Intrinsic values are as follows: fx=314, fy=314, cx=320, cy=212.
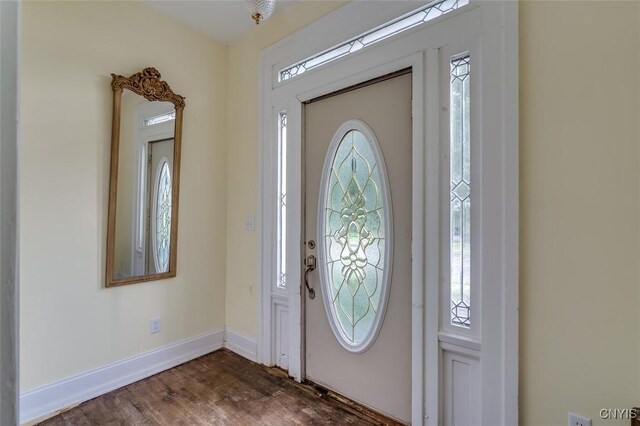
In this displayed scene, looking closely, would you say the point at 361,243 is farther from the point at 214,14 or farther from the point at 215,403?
the point at 214,14

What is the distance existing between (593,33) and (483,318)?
1.33 meters

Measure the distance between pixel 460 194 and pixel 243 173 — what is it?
1.84m

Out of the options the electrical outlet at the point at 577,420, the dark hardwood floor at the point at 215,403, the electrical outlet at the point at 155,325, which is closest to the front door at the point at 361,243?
the dark hardwood floor at the point at 215,403

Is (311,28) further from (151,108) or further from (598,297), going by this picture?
(598,297)

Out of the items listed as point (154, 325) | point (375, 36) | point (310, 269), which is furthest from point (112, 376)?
point (375, 36)

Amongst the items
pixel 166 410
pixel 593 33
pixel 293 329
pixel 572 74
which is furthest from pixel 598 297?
pixel 166 410

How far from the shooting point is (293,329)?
7.65 feet

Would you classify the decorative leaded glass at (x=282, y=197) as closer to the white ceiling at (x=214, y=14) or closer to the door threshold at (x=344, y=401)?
the door threshold at (x=344, y=401)

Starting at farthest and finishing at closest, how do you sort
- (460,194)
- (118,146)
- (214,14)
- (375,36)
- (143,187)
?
(214,14), (143,187), (118,146), (375,36), (460,194)

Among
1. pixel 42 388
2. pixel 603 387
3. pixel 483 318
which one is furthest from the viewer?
pixel 42 388

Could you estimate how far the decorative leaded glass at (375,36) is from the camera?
5.54 ft

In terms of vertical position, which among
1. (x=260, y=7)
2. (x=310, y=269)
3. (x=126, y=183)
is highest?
(x=260, y=7)

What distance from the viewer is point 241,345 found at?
2.75 m

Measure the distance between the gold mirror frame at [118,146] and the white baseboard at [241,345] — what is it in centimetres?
77
